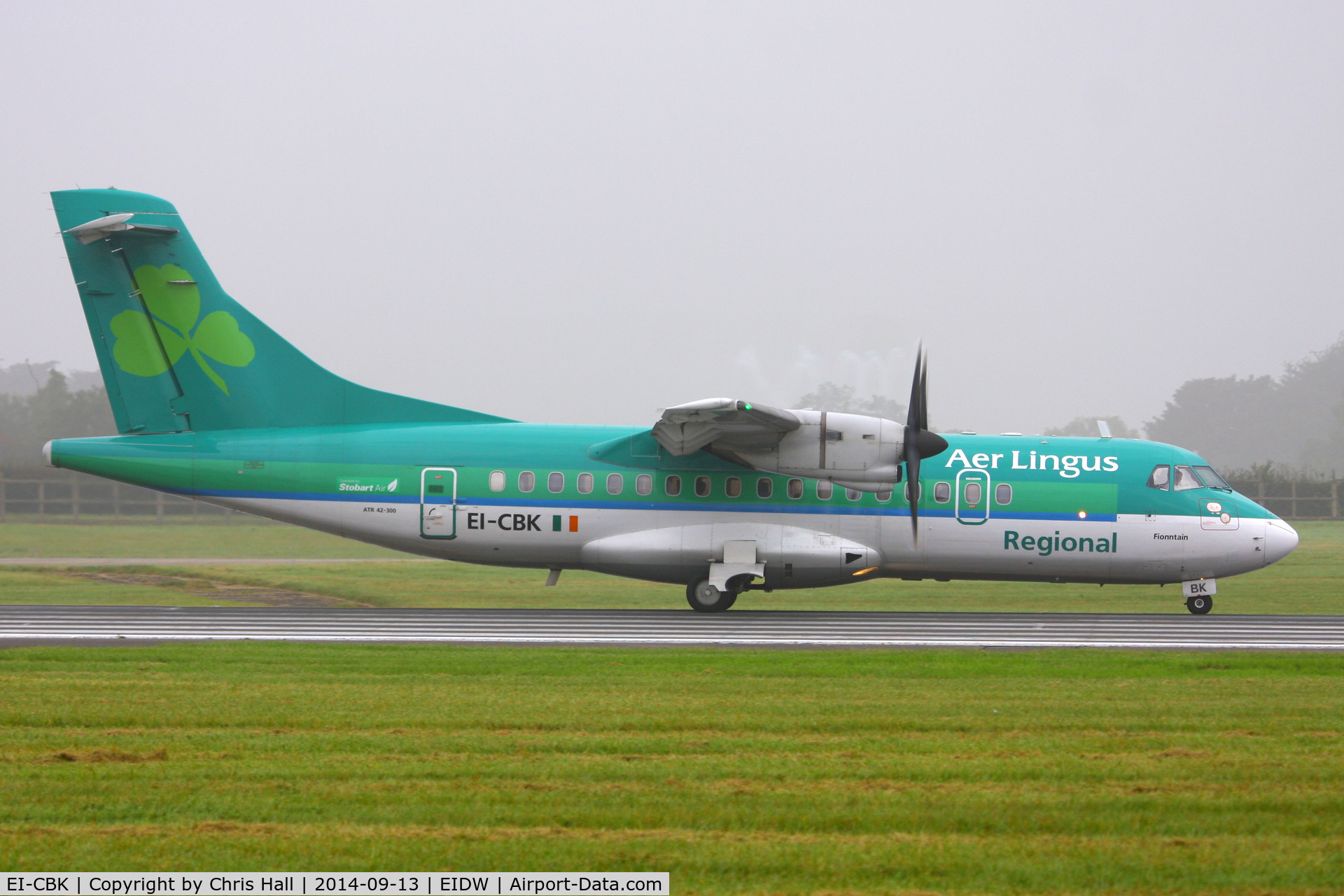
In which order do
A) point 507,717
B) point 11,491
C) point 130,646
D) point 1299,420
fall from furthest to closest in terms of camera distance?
point 1299,420 < point 11,491 < point 130,646 < point 507,717

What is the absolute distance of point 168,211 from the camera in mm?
21422

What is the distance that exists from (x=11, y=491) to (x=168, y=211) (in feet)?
57.4

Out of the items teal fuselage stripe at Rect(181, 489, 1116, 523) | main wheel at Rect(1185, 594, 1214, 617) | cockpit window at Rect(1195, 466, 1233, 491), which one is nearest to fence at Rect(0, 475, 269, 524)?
teal fuselage stripe at Rect(181, 489, 1116, 523)

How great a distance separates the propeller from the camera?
1909 cm

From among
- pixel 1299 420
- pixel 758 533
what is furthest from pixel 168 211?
pixel 1299 420

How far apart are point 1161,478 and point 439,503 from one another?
13.2 m

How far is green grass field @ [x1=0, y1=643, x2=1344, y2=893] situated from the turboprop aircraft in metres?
8.72

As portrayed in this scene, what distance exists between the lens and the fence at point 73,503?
3384 centimetres

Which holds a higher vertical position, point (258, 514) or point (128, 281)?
point (128, 281)

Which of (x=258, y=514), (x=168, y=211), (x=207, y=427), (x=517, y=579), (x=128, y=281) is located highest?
(x=168, y=211)

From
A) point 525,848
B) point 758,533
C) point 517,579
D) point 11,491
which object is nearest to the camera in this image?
point 525,848

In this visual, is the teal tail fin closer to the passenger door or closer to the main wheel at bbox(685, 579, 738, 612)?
the main wheel at bbox(685, 579, 738, 612)

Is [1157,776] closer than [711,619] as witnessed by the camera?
Yes

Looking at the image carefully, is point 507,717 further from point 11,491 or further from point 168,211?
point 11,491
